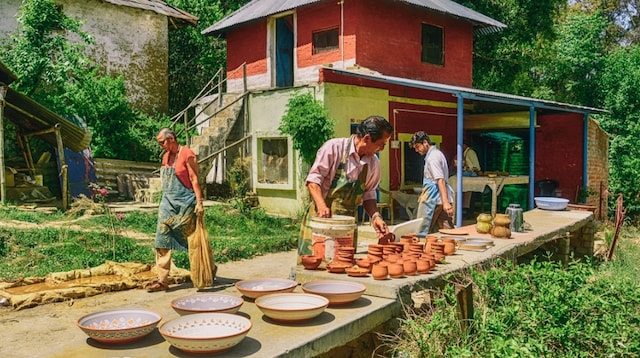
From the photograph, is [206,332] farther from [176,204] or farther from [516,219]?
[516,219]

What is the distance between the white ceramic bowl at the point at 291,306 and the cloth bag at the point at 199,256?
262 cm

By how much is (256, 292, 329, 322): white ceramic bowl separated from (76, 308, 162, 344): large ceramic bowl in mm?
651

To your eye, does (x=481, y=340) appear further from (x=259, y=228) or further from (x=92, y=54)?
(x=92, y=54)

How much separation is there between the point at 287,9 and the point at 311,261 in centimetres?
1148

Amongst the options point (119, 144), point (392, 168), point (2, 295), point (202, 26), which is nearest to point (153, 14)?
point (202, 26)

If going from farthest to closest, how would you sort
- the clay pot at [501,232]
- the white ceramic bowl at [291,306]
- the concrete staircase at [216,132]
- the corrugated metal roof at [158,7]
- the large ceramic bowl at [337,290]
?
the corrugated metal roof at [158,7] < the concrete staircase at [216,132] < the clay pot at [501,232] < the large ceramic bowl at [337,290] < the white ceramic bowl at [291,306]

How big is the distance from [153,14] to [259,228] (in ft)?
40.3

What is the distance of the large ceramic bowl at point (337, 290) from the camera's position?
3.60 meters

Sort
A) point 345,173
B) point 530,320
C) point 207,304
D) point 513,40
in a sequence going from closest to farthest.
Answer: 1. point 207,304
2. point 530,320
3. point 345,173
4. point 513,40

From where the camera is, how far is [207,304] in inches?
137

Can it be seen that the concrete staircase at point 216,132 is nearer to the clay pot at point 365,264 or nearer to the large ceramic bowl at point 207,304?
the clay pot at point 365,264

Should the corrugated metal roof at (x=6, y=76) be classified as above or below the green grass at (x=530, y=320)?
above

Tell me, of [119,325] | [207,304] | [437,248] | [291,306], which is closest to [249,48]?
[437,248]

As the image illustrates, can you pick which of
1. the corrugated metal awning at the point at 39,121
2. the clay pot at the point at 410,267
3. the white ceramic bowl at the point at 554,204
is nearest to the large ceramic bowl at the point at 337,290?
A: the clay pot at the point at 410,267
